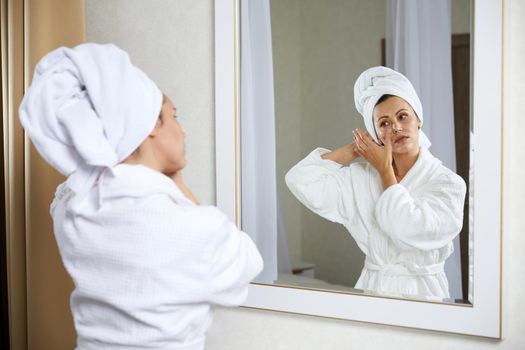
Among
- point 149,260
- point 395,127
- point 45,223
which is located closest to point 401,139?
point 395,127

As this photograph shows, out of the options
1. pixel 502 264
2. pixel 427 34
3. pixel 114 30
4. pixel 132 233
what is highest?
pixel 114 30

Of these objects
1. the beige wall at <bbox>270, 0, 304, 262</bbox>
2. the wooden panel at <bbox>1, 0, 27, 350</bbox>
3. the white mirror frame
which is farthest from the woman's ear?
the wooden panel at <bbox>1, 0, 27, 350</bbox>

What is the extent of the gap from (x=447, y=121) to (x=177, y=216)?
834 millimetres

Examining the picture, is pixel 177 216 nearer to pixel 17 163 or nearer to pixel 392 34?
pixel 392 34

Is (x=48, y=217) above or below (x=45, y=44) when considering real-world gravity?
below

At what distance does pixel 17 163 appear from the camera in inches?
72.1

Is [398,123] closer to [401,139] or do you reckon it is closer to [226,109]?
[401,139]

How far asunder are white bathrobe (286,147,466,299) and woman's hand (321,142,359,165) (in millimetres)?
15

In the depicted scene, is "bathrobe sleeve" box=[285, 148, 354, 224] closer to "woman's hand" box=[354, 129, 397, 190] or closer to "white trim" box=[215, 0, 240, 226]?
"woman's hand" box=[354, 129, 397, 190]

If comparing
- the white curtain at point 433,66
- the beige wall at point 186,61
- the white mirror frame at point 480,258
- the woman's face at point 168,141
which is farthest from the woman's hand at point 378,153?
the woman's face at point 168,141

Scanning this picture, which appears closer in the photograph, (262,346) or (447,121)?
(447,121)

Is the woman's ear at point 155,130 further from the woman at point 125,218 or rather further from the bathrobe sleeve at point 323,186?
the bathrobe sleeve at point 323,186

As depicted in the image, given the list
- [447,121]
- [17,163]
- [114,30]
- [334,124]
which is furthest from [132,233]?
[114,30]

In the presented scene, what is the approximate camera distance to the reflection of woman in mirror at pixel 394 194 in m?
1.47
